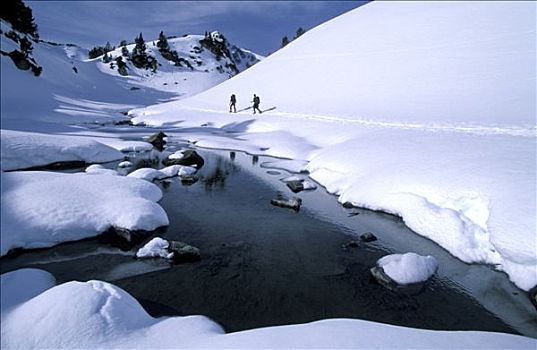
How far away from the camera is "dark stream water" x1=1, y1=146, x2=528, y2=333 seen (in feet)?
21.7

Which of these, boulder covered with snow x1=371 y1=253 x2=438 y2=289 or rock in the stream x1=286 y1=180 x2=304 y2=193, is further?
rock in the stream x1=286 y1=180 x2=304 y2=193

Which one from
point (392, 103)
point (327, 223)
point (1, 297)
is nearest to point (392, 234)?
point (327, 223)

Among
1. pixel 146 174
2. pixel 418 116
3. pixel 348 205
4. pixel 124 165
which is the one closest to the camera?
pixel 348 205

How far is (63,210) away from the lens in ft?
30.9

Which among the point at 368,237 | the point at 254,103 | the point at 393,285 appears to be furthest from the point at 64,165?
the point at 254,103

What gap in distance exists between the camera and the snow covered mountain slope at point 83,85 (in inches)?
1240

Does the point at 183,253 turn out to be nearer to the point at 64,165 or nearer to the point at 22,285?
the point at 22,285

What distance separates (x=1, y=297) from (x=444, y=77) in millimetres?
31569

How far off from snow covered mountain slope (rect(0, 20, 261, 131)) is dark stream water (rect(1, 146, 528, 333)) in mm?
20506

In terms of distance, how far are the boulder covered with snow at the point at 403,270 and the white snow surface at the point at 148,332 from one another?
8.98 ft

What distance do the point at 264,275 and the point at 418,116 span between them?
61.2 feet

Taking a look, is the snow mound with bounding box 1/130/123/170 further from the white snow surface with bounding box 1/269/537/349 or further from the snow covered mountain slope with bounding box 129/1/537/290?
the white snow surface with bounding box 1/269/537/349

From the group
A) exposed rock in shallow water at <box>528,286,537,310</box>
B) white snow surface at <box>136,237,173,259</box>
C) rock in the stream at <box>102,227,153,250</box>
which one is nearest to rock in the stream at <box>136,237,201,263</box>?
white snow surface at <box>136,237,173,259</box>

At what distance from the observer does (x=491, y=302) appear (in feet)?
23.4
